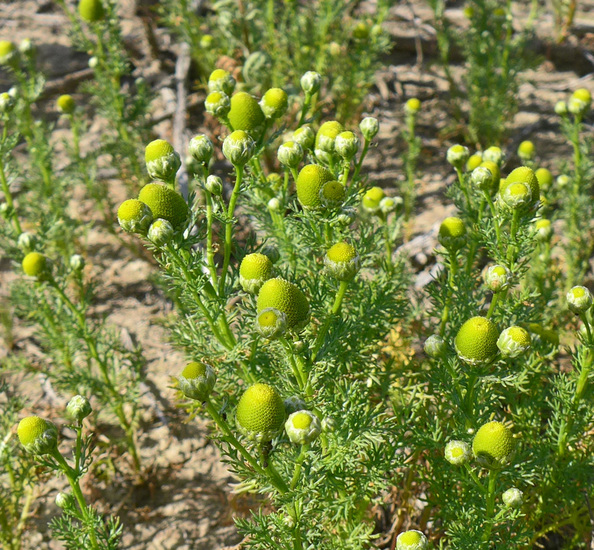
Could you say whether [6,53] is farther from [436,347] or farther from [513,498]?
[513,498]

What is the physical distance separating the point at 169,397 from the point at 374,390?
123cm

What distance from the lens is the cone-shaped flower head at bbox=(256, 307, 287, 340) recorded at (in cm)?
153

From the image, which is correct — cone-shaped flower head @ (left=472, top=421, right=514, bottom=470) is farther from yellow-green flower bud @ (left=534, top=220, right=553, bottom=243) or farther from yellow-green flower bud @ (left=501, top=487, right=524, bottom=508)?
yellow-green flower bud @ (left=534, top=220, right=553, bottom=243)

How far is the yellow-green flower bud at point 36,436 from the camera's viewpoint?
1637 millimetres

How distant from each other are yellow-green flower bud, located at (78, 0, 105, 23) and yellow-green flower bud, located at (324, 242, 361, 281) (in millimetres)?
2626

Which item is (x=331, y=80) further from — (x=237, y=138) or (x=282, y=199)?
(x=237, y=138)

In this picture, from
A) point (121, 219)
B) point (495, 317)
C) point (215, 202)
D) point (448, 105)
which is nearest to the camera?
point (121, 219)

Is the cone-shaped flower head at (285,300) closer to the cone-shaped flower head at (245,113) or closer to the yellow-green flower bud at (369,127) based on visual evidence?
the cone-shaped flower head at (245,113)

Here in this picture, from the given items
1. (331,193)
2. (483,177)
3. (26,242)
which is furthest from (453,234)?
(26,242)

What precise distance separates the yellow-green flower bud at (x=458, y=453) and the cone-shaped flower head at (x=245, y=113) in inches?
45.1

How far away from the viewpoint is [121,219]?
1.66 meters

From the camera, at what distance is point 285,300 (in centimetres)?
156

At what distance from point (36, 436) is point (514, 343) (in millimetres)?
1324

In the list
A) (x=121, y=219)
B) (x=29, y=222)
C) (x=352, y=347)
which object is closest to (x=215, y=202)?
(x=121, y=219)
